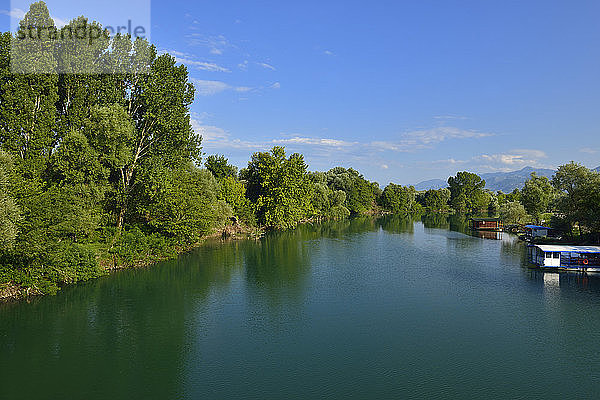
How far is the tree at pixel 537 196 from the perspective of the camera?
7481 cm

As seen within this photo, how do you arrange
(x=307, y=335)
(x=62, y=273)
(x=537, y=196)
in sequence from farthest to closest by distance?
(x=537, y=196)
(x=62, y=273)
(x=307, y=335)

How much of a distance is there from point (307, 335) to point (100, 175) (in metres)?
27.2

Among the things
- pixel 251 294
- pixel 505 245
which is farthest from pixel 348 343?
pixel 505 245

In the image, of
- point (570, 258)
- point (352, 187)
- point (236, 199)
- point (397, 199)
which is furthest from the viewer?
point (397, 199)

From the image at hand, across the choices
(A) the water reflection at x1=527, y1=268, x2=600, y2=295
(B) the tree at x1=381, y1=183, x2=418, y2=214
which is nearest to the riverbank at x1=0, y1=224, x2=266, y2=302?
(A) the water reflection at x1=527, y1=268, x2=600, y2=295

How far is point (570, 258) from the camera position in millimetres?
39281

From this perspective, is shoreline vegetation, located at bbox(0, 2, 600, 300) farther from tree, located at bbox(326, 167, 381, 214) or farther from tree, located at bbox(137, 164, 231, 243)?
tree, located at bbox(326, 167, 381, 214)

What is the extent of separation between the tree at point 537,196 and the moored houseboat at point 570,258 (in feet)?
126

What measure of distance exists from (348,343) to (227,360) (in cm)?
701

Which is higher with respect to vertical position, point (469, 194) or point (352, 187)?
point (352, 187)

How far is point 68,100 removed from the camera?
37250mm

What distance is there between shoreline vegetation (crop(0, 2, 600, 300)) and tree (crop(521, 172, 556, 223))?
605 inches

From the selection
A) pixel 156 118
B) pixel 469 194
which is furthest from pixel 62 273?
pixel 469 194

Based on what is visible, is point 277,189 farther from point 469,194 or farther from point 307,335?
point 469,194
